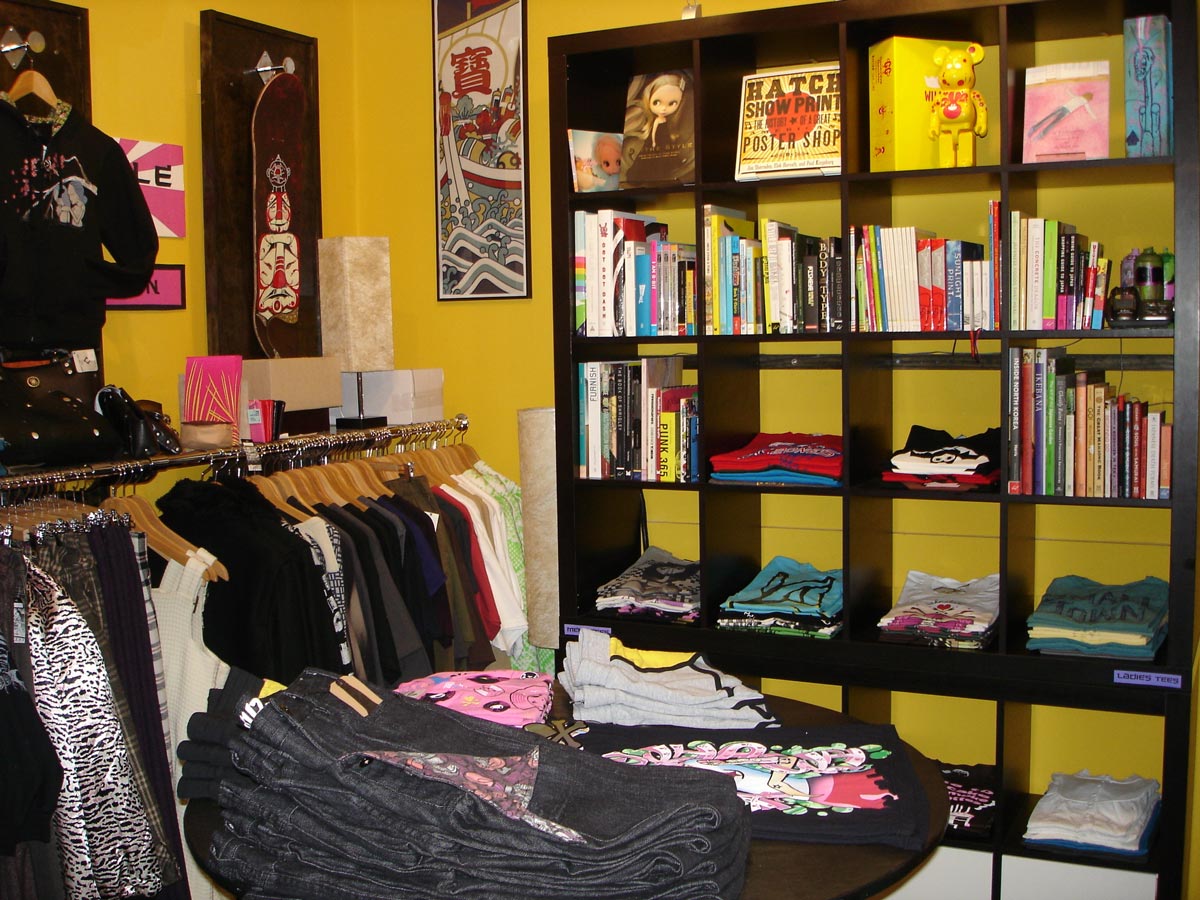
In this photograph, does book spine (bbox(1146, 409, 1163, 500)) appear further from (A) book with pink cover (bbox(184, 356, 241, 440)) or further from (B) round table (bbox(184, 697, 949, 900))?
(A) book with pink cover (bbox(184, 356, 241, 440))

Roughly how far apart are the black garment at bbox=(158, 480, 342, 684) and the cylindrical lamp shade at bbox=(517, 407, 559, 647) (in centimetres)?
76

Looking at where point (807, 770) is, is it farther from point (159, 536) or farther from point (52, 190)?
point (52, 190)

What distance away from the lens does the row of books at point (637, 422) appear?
3080 millimetres

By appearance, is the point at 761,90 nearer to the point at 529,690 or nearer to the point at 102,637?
the point at 529,690

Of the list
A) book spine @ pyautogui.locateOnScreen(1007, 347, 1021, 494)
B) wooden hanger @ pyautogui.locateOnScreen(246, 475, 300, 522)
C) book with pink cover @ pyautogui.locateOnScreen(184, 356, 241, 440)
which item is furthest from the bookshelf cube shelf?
book with pink cover @ pyautogui.locateOnScreen(184, 356, 241, 440)

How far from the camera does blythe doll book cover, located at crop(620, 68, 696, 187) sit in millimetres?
3035

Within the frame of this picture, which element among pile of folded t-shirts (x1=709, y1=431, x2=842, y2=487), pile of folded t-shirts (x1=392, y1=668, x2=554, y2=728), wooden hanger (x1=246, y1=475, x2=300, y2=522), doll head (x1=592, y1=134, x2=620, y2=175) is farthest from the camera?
doll head (x1=592, y1=134, x2=620, y2=175)

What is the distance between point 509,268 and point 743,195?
0.93 metres

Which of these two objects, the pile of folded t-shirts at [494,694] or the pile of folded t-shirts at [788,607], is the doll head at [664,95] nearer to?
the pile of folded t-shirts at [788,607]

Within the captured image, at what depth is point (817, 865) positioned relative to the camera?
133 cm

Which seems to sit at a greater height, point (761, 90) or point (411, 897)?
point (761, 90)

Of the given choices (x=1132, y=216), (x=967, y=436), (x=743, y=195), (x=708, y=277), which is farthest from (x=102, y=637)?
(x=1132, y=216)

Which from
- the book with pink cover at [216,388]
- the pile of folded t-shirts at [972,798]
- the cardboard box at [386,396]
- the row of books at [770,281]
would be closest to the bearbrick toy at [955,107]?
the row of books at [770,281]

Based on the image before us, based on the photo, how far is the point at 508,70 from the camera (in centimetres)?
367
